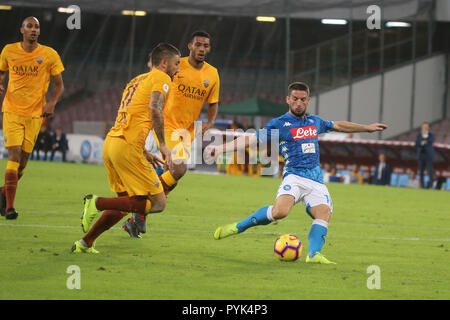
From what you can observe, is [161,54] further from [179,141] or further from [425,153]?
[425,153]

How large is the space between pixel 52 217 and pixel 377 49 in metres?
24.2

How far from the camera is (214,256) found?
26.7ft

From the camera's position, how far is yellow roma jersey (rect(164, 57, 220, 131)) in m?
9.92

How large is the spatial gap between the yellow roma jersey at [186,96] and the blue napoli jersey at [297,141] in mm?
1760

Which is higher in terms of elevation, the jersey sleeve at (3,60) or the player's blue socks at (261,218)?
the jersey sleeve at (3,60)

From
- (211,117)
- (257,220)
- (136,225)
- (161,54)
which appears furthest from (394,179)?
(161,54)

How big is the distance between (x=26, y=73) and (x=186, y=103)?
2336 mm

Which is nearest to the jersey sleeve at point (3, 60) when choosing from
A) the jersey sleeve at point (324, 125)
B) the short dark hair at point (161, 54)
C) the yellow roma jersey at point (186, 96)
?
the yellow roma jersey at point (186, 96)

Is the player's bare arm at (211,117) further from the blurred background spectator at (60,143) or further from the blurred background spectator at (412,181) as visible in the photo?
the blurred background spectator at (60,143)

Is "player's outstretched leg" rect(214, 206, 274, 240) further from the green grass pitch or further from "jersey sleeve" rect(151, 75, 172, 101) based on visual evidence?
"jersey sleeve" rect(151, 75, 172, 101)

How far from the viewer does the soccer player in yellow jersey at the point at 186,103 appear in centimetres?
977

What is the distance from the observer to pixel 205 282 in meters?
6.57
